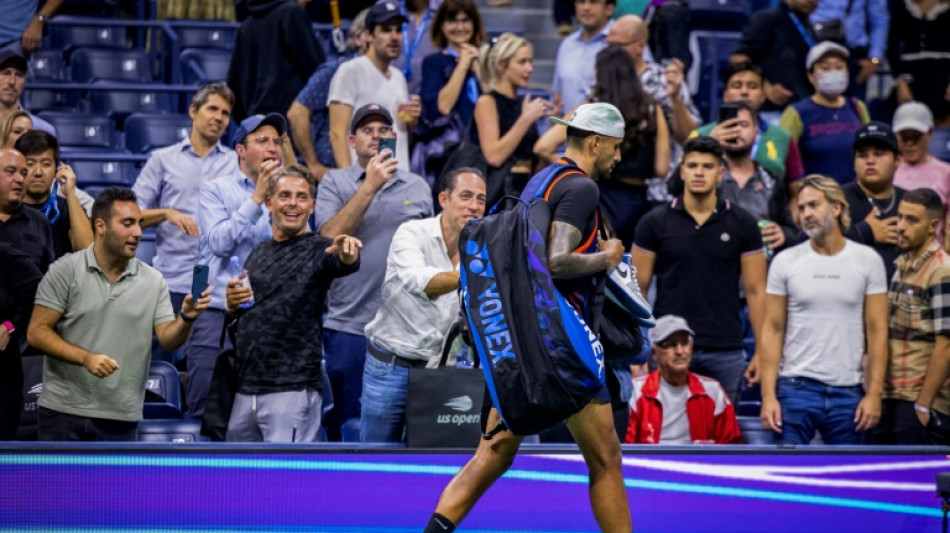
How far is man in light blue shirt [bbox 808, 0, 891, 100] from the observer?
38.1 ft

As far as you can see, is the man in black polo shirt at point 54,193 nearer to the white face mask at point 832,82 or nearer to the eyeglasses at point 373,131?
the eyeglasses at point 373,131

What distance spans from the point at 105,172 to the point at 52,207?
7.89 ft

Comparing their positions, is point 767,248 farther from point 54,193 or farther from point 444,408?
point 54,193

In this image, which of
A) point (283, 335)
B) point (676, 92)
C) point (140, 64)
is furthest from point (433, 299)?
point (140, 64)

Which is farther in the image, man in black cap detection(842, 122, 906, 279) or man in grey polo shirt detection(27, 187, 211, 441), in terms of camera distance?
man in black cap detection(842, 122, 906, 279)

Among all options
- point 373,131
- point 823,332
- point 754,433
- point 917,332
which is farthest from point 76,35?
point 917,332

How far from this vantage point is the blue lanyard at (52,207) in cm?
762

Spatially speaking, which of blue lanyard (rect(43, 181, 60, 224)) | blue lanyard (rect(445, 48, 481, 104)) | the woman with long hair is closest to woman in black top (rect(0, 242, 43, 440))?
blue lanyard (rect(43, 181, 60, 224))

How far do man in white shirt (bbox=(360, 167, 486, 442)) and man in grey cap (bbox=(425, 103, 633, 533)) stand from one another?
4.37 feet

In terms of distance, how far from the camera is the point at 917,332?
7777mm

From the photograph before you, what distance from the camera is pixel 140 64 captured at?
11688 millimetres

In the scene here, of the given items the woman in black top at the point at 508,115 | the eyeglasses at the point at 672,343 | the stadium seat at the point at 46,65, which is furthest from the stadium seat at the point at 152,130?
the eyeglasses at the point at 672,343

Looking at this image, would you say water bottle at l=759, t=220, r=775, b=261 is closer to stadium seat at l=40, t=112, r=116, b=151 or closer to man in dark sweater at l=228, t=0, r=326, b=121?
man in dark sweater at l=228, t=0, r=326, b=121

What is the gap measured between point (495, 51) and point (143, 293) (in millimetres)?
2953
